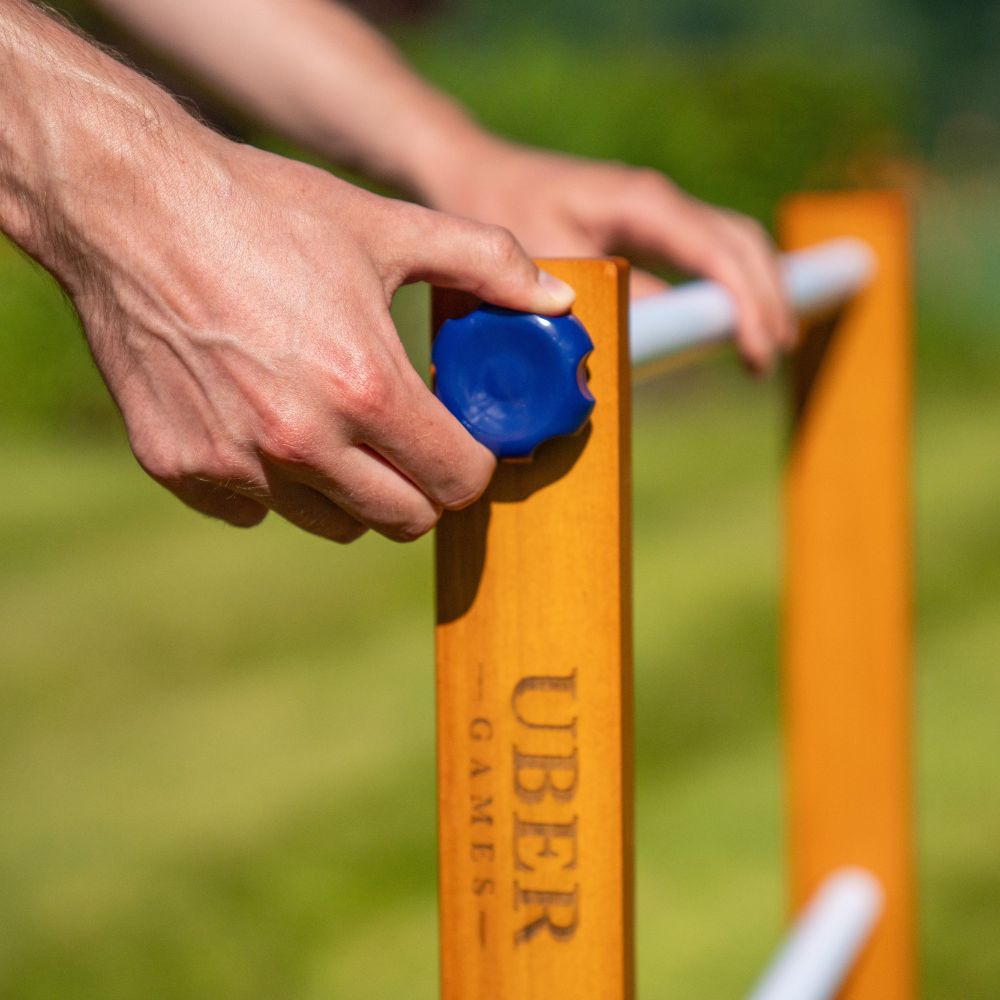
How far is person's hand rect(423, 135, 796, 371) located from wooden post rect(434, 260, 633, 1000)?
Answer: 401 mm

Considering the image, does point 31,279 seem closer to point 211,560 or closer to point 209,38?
point 211,560

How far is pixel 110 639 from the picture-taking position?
363cm

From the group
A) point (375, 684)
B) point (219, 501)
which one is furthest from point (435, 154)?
point (375, 684)

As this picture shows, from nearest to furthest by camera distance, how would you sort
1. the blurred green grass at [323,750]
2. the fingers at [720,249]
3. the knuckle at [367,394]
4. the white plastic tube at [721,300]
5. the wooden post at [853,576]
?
1. the knuckle at [367,394]
2. the white plastic tube at [721,300]
3. the fingers at [720,249]
4. the wooden post at [853,576]
5. the blurred green grass at [323,750]

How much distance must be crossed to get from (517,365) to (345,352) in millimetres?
80

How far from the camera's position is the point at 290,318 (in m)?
0.59

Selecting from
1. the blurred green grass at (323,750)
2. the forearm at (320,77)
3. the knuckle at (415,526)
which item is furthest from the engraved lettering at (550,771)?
the blurred green grass at (323,750)

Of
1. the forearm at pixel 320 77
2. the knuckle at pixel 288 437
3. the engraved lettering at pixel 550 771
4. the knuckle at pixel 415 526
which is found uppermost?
the forearm at pixel 320 77

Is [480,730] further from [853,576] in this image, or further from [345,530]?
[853,576]

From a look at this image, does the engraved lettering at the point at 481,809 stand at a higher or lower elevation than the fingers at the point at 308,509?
lower

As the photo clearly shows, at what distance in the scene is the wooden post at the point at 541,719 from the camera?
658 mm

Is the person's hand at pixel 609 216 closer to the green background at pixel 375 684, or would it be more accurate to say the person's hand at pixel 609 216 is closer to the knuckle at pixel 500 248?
the knuckle at pixel 500 248

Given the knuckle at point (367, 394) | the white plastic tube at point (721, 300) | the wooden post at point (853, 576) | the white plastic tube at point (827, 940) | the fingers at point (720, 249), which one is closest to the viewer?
the knuckle at point (367, 394)

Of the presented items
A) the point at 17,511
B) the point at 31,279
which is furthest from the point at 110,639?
the point at 31,279
